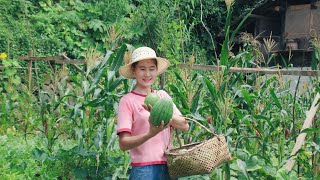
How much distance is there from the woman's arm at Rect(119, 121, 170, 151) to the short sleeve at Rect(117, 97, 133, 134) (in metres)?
0.03

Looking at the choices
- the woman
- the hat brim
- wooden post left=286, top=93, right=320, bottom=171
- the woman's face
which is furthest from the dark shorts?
wooden post left=286, top=93, right=320, bottom=171

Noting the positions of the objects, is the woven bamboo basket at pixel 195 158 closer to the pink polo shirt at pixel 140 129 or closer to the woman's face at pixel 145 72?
the pink polo shirt at pixel 140 129

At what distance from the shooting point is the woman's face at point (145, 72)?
123 inches

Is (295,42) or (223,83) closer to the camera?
(223,83)

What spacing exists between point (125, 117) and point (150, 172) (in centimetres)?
36

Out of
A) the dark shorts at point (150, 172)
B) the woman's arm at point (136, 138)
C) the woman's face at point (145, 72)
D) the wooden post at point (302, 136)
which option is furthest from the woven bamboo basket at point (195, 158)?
the wooden post at point (302, 136)

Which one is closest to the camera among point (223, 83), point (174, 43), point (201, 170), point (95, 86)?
point (201, 170)

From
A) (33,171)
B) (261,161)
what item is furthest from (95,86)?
(261,161)

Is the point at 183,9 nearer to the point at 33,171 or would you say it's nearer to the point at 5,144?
the point at 5,144

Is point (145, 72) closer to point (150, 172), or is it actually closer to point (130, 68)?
point (130, 68)

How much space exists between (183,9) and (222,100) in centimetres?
913

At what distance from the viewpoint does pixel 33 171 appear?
445 centimetres

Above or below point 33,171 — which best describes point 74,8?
above

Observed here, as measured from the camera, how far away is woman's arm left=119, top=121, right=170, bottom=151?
2.82 meters
